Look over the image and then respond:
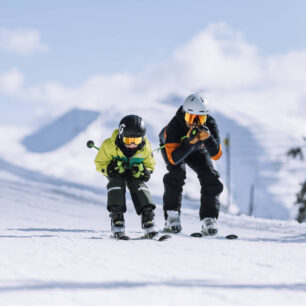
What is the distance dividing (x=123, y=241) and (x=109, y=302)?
7.90 feet

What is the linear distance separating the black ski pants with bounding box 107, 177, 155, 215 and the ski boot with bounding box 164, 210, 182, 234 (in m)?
0.71

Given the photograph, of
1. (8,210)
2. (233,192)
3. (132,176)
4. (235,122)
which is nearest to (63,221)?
(8,210)

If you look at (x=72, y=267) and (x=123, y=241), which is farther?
(x=123, y=241)

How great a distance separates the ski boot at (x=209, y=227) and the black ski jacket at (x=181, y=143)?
2.63 feet

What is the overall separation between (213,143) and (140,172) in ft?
3.72

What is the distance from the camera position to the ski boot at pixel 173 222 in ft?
19.4

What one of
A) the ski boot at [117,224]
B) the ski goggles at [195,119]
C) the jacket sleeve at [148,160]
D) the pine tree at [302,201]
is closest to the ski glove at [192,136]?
the ski goggles at [195,119]

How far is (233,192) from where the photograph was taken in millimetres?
79812

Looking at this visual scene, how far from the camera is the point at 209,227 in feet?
18.9

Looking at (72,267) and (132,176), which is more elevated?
(132,176)

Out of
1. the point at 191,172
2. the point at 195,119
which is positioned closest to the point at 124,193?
the point at 195,119

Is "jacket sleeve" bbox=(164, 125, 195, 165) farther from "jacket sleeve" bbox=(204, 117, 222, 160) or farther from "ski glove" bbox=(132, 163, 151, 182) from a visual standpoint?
"ski glove" bbox=(132, 163, 151, 182)

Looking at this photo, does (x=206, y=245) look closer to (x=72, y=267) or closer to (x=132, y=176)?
(x=132, y=176)

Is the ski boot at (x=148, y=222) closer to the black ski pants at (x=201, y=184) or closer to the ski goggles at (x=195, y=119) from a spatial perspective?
the black ski pants at (x=201, y=184)
